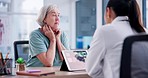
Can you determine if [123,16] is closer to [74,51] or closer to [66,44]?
[74,51]

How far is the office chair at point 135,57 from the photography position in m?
1.12

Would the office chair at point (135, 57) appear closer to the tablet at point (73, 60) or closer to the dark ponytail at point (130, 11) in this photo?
the dark ponytail at point (130, 11)

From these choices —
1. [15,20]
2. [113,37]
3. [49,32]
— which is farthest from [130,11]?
[15,20]

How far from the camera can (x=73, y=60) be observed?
6.02 feet

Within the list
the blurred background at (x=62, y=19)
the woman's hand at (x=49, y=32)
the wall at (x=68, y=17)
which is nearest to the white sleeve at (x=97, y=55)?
the woman's hand at (x=49, y=32)

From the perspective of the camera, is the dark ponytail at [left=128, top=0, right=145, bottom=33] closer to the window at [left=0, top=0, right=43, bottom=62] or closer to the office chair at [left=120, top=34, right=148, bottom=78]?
the office chair at [left=120, top=34, right=148, bottom=78]

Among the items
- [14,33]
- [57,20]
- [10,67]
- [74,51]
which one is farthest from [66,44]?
[14,33]

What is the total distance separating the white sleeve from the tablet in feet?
1.10

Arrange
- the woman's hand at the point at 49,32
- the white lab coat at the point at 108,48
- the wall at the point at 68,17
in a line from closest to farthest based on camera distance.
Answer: the white lab coat at the point at 108,48 → the woman's hand at the point at 49,32 → the wall at the point at 68,17

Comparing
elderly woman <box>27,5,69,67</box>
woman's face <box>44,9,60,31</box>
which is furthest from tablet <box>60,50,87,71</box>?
woman's face <box>44,9,60,31</box>

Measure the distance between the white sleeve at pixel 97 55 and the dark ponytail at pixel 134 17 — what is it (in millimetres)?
214

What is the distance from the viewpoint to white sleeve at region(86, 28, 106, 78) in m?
1.39

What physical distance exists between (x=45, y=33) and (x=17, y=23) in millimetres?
2171

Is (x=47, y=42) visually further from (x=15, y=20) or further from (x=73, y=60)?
(x=15, y=20)
